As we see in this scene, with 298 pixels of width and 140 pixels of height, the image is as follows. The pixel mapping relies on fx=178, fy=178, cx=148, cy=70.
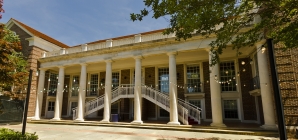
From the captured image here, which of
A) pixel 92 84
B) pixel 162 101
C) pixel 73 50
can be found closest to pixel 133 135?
pixel 162 101

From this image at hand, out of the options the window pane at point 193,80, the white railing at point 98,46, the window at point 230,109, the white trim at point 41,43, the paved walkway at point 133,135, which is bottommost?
the paved walkway at point 133,135

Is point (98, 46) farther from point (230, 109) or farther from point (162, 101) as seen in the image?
point (230, 109)

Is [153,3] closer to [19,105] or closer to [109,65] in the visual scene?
[109,65]

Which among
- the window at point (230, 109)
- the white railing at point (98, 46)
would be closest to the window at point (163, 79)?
the window at point (230, 109)

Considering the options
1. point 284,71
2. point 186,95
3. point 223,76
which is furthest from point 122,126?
point 284,71

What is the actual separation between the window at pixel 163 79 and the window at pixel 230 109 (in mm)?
5577

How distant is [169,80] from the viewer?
43.7 ft

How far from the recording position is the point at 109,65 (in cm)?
1576

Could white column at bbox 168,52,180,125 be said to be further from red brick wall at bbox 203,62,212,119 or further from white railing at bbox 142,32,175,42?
red brick wall at bbox 203,62,212,119

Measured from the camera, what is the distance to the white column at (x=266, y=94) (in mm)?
10445

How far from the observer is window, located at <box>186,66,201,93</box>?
1656 centimetres

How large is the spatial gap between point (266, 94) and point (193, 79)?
669cm

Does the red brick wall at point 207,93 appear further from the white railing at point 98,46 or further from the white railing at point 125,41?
the white railing at point 98,46

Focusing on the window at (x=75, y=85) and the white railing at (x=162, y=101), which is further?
the window at (x=75, y=85)
